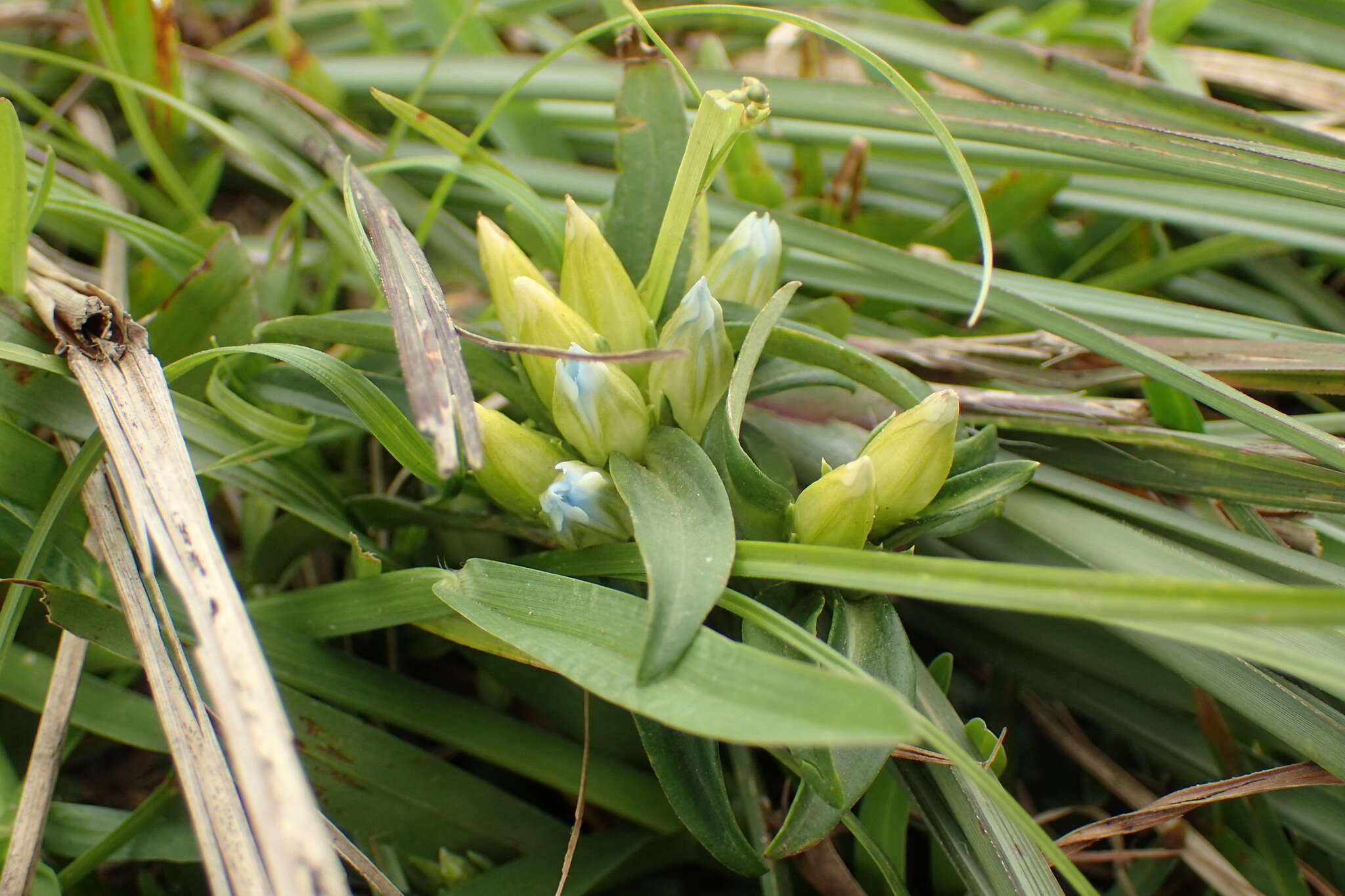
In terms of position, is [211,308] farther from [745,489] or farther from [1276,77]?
[1276,77]

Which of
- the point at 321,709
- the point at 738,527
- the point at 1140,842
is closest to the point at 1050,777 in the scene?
the point at 1140,842

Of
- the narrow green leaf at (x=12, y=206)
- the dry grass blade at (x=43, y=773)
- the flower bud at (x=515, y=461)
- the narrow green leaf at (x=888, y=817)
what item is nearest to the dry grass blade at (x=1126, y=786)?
the narrow green leaf at (x=888, y=817)

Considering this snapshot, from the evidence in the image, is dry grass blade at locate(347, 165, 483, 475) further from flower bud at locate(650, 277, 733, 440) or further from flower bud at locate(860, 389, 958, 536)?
flower bud at locate(860, 389, 958, 536)

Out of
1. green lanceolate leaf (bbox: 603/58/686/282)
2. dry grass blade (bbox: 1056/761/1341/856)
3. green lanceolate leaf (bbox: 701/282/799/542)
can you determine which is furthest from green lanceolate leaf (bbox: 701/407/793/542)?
dry grass blade (bbox: 1056/761/1341/856)

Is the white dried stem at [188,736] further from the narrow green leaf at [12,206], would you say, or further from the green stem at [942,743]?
the green stem at [942,743]

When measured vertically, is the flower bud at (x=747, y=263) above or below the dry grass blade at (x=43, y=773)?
above

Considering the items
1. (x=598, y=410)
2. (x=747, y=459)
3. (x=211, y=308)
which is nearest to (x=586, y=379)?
(x=598, y=410)
